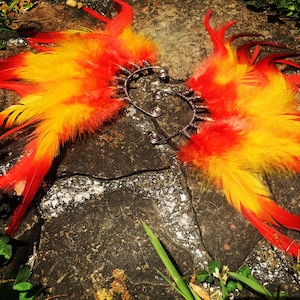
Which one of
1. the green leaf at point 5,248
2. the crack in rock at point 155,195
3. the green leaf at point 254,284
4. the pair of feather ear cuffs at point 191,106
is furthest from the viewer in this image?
the pair of feather ear cuffs at point 191,106

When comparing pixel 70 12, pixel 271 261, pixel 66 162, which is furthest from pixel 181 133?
pixel 70 12

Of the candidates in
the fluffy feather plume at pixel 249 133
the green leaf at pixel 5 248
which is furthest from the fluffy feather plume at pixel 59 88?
the fluffy feather plume at pixel 249 133

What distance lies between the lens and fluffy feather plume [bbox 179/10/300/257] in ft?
8.05

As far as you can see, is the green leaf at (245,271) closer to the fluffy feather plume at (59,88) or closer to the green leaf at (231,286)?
the green leaf at (231,286)

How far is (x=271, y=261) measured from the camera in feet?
7.47

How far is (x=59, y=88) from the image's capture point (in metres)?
2.93

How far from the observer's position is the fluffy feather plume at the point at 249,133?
2.45 m

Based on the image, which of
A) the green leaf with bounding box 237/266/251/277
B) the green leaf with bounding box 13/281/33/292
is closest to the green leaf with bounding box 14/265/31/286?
the green leaf with bounding box 13/281/33/292

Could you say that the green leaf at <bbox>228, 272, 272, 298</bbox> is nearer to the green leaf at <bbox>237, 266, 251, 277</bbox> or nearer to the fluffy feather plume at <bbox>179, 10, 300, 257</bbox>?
the green leaf at <bbox>237, 266, 251, 277</bbox>

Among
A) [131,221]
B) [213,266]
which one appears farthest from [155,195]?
[213,266]

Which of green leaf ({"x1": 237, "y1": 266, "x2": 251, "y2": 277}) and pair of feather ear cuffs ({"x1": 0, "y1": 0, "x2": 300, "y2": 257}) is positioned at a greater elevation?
pair of feather ear cuffs ({"x1": 0, "y1": 0, "x2": 300, "y2": 257})

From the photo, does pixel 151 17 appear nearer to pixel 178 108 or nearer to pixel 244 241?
pixel 178 108

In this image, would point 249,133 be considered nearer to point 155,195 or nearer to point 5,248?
point 155,195

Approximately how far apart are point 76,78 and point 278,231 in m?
1.75
